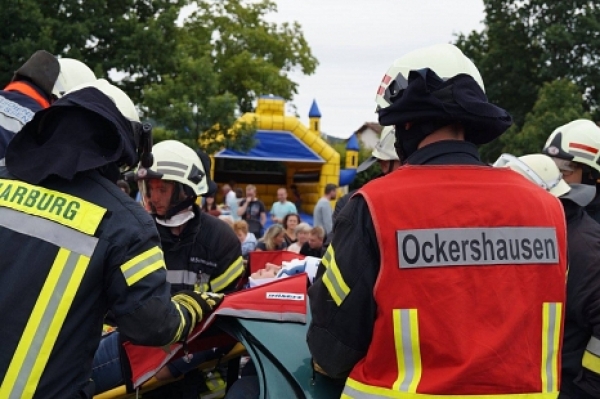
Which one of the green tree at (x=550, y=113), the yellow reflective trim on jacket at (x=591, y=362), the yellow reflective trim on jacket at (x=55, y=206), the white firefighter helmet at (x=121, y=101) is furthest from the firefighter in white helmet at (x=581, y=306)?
the green tree at (x=550, y=113)

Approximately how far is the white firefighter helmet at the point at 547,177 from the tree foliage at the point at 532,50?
104 ft

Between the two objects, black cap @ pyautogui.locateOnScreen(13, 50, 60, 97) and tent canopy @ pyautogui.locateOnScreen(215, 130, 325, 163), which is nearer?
black cap @ pyautogui.locateOnScreen(13, 50, 60, 97)

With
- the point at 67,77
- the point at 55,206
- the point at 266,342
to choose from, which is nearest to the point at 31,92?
the point at 67,77

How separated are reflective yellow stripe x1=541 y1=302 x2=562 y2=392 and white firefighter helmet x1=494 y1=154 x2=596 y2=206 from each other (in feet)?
4.41

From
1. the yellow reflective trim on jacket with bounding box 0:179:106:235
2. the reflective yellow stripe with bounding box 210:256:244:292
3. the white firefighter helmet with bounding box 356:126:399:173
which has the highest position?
the yellow reflective trim on jacket with bounding box 0:179:106:235

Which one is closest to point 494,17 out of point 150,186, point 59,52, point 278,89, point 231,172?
point 278,89

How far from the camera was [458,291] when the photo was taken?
8.96ft

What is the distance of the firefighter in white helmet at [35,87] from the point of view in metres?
4.43

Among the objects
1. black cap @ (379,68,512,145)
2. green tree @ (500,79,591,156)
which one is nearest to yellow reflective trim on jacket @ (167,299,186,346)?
black cap @ (379,68,512,145)

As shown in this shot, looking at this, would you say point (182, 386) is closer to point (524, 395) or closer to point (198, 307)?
point (198, 307)

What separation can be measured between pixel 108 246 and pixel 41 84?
1.77 meters

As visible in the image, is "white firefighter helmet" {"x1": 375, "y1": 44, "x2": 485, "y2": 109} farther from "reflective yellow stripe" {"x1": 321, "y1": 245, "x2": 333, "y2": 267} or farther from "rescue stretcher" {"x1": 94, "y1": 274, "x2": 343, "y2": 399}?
"rescue stretcher" {"x1": 94, "y1": 274, "x2": 343, "y2": 399}

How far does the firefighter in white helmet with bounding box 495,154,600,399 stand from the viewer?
3.87 metres

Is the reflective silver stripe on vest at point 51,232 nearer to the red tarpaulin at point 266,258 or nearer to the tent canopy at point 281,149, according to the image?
the red tarpaulin at point 266,258
